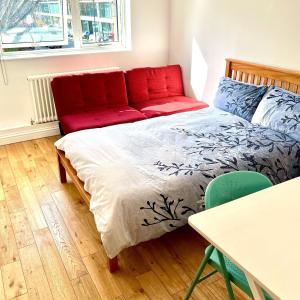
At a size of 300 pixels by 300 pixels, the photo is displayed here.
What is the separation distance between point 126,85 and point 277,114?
1.84 meters

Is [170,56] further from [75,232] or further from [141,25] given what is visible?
[75,232]

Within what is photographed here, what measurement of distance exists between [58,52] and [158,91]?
1.29 meters

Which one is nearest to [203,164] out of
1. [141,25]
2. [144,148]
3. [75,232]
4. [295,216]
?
[144,148]

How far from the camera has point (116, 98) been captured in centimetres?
360

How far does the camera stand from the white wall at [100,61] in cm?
345

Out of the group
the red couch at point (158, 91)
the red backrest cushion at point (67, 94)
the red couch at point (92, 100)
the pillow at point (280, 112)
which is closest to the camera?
the pillow at point (280, 112)

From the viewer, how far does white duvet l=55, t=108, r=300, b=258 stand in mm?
1754

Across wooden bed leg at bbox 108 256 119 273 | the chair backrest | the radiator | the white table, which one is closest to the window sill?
the radiator

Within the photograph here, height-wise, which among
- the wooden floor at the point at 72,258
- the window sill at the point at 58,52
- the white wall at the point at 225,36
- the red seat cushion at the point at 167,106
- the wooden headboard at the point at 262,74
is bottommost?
the wooden floor at the point at 72,258

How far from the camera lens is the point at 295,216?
1.17 meters

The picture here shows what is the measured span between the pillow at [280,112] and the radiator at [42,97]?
217cm

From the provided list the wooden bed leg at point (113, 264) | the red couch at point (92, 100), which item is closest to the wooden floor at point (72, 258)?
the wooden bed leg at point (113, 264)

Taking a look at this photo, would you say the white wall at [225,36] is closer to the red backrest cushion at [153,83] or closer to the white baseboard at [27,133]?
the red backrest cushion at [153,83]

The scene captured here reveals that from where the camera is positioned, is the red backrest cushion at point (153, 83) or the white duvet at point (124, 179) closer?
the white duvet at point (124, 179)
